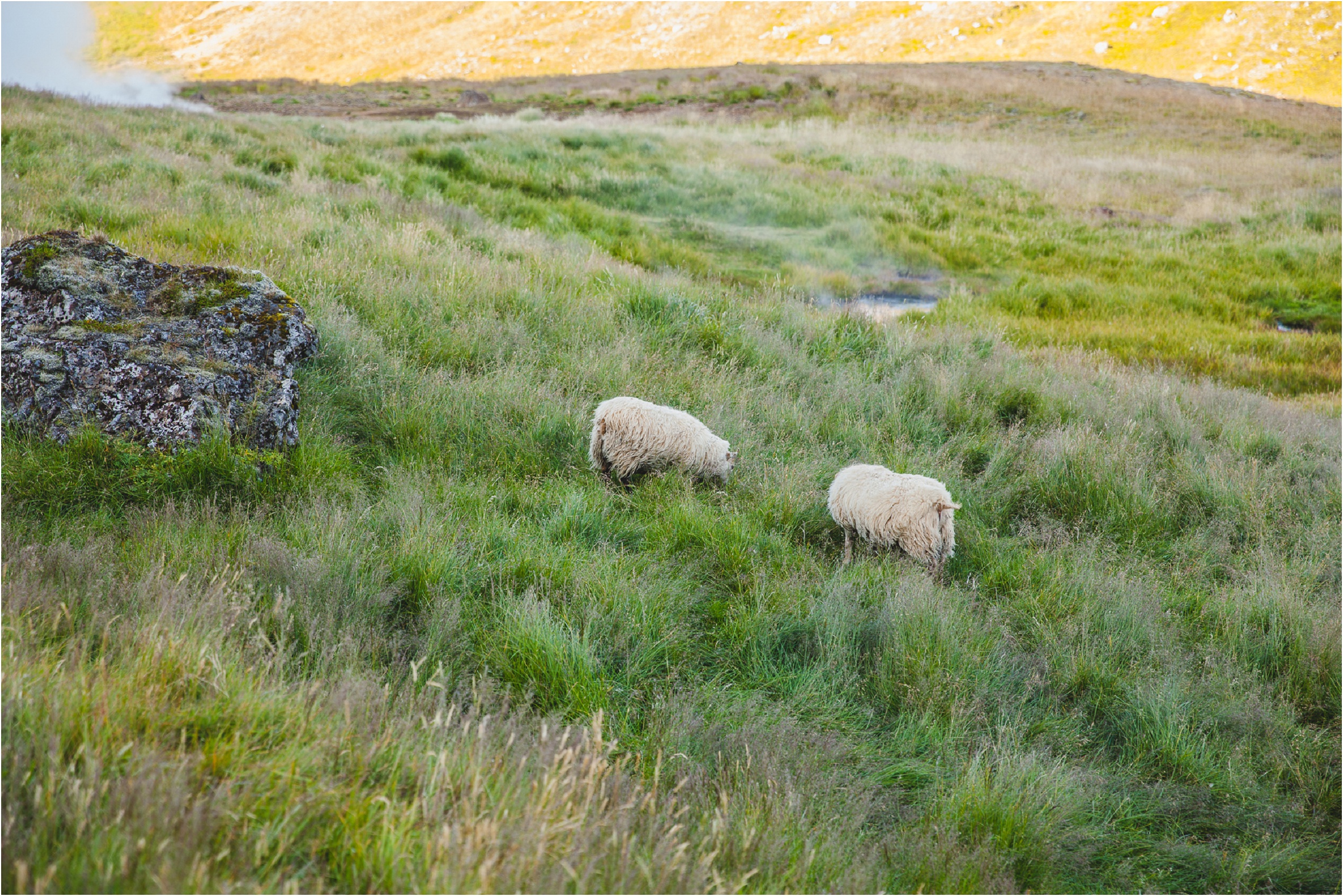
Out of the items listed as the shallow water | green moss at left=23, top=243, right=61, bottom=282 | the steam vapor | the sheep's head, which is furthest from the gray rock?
the steam vapor

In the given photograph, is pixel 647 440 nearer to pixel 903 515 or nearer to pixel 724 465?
pixel 724 465

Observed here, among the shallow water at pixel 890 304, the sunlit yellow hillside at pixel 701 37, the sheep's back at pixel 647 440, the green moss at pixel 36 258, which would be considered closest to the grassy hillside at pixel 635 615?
the sheep's back at pixel 647 440

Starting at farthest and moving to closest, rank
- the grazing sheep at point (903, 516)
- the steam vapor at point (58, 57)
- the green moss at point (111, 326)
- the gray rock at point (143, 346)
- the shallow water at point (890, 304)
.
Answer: the steam vapor at point (58, 57) < the shallow water at point (890, 304) < the grazing sheep at point (903, 516) < the green moss at point (111, 326) < the gray rock at point (143, 346)

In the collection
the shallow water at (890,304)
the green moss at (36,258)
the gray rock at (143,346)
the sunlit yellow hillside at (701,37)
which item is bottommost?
the shallow water at (890,304)

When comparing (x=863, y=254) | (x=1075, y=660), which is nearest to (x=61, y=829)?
(x=1075, y=660)

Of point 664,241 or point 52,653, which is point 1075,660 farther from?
point 664,241

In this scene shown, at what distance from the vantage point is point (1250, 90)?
137 feet

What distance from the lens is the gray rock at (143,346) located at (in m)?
3.98

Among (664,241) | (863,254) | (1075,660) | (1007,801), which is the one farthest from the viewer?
(863,254)

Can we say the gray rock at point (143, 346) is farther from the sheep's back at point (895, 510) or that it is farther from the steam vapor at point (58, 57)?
the steam vapor at point (58, 57)

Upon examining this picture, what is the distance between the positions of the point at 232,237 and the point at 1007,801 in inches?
317

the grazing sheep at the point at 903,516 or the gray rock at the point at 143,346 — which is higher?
the gray rock at the point at 143,346

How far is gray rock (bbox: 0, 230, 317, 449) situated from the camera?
3977 mm

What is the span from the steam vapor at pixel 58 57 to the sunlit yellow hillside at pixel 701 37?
20.2ft
